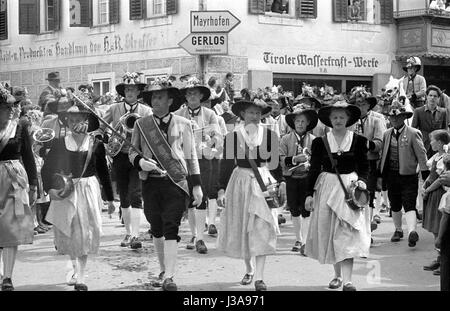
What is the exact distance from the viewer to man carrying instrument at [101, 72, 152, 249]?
988 cm

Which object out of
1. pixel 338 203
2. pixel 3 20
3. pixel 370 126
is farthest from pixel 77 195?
pixel 3 20

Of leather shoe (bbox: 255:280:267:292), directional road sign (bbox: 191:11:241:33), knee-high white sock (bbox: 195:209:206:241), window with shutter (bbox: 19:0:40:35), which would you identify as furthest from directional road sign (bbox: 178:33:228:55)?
leather shoe (bbox: 255:280:267:292)

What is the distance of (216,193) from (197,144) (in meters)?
0.88

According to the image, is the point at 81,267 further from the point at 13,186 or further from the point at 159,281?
the point at 13,186

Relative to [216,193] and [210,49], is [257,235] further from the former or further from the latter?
[210,49]

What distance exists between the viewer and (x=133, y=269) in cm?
863

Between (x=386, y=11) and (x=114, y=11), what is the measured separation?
8.41 metres

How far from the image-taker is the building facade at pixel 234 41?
21.2 m

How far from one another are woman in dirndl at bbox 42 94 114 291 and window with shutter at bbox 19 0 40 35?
18283mm

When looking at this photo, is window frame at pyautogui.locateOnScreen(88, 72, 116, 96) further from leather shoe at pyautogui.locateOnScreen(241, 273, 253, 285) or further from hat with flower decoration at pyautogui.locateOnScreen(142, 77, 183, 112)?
leather shoe at pyautogui.locateOnScreen(241, 273, 253, 285)

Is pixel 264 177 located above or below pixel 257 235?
above

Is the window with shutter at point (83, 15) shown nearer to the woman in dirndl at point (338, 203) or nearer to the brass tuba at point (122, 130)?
the brass tuba at point (122, 130)
